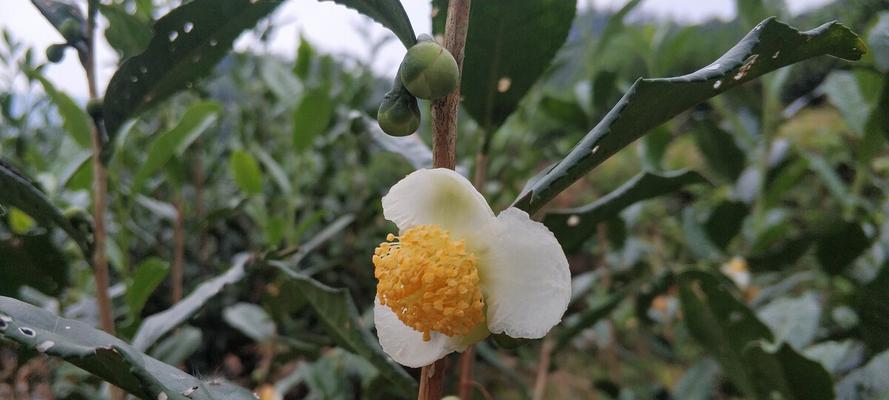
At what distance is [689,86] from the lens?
39cm

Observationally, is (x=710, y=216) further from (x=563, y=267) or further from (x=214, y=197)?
(x=214, y=197)

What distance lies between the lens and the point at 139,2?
0.96 meters

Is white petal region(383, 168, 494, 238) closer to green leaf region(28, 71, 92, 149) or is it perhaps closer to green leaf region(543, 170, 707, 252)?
green leaf region(543, 170, 707, 252)

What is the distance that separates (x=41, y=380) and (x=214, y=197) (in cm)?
108

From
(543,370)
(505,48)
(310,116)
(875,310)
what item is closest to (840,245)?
(875,310)

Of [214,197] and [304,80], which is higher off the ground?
[304,80]

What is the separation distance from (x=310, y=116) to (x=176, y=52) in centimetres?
51

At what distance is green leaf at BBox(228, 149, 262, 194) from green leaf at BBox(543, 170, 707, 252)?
65 cm

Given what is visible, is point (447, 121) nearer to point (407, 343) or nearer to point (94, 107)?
point (407, 343)

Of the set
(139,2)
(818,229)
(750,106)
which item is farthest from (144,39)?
(750,106)

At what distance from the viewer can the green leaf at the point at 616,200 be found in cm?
59

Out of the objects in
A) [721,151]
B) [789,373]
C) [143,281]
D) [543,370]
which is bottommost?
[543,370]

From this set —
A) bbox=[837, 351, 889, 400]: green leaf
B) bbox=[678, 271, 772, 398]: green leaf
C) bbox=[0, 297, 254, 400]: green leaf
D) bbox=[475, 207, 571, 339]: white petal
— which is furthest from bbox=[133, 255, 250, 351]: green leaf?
bbox=[837, 351, 889, 400]: green leaf

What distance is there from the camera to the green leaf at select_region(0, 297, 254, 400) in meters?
0.33
